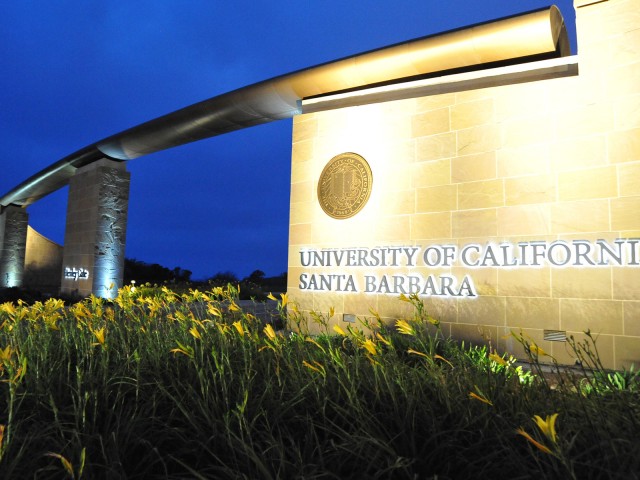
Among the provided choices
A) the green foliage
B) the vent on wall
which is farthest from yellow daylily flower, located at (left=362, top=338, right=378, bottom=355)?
the vent on wall

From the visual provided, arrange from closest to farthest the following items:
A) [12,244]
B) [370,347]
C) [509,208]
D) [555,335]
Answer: [370,347] → [555,335] → [509,208] → [12,244]

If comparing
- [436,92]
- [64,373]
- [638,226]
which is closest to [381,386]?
[64,373]

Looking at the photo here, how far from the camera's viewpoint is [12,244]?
20.2m

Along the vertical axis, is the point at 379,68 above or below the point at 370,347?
above

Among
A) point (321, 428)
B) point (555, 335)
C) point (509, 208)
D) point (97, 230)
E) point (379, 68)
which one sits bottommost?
point (321, 428)

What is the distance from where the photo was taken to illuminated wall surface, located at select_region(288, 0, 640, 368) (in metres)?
4.88

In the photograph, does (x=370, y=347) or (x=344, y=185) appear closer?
(x=370, y=347)

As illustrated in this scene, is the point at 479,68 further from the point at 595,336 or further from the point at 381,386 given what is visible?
the point at 381,386

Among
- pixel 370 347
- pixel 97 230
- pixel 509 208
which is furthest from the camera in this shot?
pixel 97 230

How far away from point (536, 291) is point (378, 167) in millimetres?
2682

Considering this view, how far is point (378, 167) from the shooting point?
648 centimetres

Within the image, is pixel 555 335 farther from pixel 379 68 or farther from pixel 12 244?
pixel 12 244

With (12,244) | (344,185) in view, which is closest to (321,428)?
(344,185)

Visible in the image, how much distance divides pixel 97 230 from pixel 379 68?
35.4 ft
